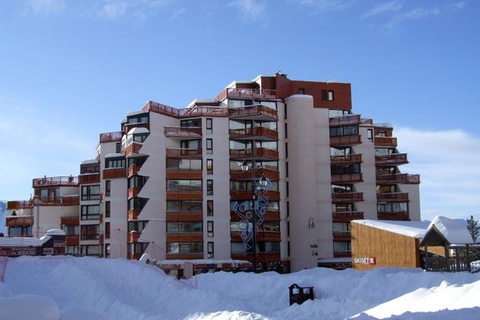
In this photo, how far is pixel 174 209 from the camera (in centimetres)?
6562

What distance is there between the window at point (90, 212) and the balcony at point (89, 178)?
294cm

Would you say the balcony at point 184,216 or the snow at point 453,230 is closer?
the snow at point 453,230

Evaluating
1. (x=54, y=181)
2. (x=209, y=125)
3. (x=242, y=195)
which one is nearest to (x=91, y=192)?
(x=54, y=181)

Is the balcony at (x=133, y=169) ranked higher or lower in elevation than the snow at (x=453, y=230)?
higher

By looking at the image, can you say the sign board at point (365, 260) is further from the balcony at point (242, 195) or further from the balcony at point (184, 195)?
the balcony at point (184, 195)

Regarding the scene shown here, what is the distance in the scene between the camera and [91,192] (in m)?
75.8

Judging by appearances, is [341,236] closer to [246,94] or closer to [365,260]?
[246,94]

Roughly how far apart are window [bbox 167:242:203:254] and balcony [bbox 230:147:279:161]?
987 cm

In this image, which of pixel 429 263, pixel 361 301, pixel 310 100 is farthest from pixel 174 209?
pixel 361 301

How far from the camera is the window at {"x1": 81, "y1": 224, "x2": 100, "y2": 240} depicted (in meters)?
73.9

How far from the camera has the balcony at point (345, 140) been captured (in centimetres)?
7319

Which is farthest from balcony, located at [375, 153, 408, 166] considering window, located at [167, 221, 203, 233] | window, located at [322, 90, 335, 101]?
window, located at [167, 221, 203, 233]

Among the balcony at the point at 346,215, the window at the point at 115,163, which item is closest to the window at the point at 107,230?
the window at the point at 115,163

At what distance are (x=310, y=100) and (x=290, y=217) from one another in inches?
507
